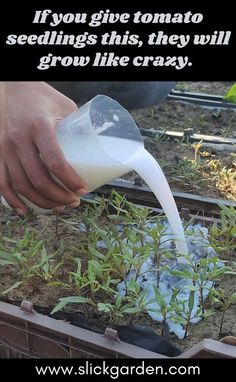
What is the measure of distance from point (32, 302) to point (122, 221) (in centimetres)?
32

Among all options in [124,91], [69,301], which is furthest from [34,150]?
[124,91]

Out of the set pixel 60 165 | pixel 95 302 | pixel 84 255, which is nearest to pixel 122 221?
pixel 84 255

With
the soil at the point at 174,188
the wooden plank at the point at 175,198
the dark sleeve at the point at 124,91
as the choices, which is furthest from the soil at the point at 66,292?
the dark sleeve at the point at 124,91

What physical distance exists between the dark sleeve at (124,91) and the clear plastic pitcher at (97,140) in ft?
2.87

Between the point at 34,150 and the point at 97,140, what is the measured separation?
0.39 ft

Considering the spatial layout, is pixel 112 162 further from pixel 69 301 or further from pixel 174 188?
pixel 174 188

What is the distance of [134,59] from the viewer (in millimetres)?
1982

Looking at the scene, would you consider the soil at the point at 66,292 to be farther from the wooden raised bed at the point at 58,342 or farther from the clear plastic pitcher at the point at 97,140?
the clear plastic pitcher at the point at 97,140

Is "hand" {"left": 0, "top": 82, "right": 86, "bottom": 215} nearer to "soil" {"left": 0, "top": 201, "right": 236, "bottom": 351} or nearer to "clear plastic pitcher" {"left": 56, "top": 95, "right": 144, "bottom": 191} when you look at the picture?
"clear plastic pitcher" {"left": 56, "top": 95, "right": 144, "bottom": 191}

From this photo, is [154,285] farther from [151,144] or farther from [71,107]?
[151,144]

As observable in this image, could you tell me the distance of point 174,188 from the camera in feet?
5.70

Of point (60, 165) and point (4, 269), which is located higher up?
point (60, 165)

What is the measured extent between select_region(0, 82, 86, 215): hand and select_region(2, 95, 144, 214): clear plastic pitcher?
26 millimetres

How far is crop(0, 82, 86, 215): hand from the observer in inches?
46.1
